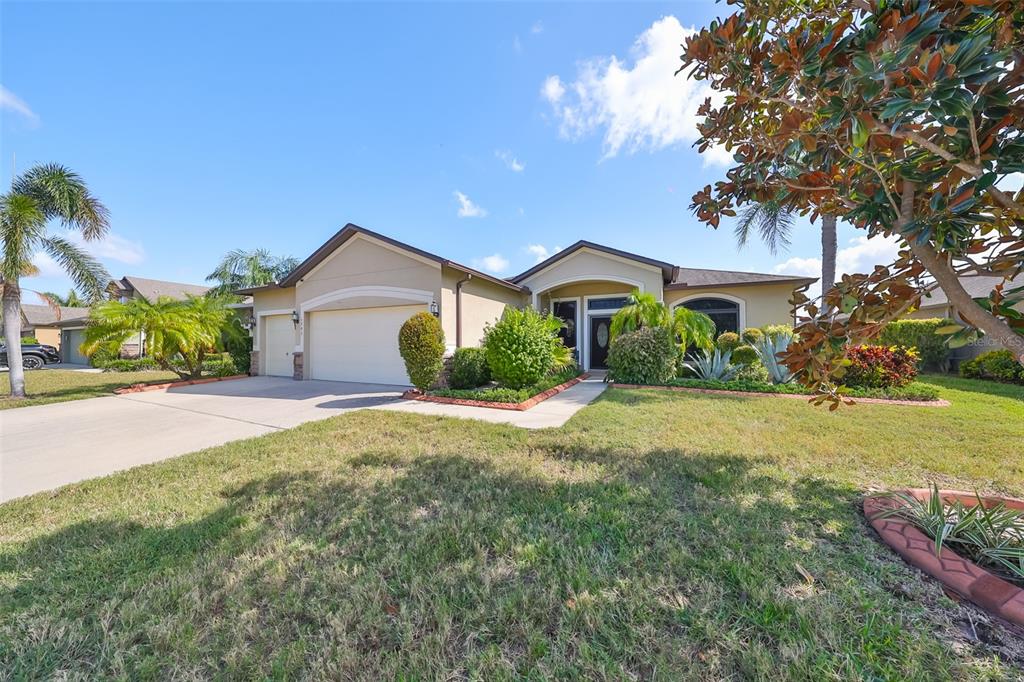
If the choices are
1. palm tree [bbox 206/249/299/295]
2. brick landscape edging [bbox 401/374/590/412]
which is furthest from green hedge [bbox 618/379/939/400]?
palm tree [bbox 206/249/299/295]

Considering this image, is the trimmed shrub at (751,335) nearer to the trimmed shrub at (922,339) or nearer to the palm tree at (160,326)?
the trimmed shrub at (922,339)

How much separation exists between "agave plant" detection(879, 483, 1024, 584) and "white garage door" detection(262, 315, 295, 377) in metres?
15.6

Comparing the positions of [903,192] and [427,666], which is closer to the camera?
[427,666]

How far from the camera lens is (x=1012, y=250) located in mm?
2268

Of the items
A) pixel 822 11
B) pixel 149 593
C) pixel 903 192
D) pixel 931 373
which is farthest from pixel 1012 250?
pixel 931 373

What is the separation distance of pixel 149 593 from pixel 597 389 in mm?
8761

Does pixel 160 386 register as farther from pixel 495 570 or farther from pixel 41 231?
pixel 495 570

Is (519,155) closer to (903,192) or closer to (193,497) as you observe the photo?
(903,192)

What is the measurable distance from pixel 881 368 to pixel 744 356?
2.84 m

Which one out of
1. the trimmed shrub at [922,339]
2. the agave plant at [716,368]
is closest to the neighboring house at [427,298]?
the agave plant at [716,368]

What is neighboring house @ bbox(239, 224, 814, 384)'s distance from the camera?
1066cm

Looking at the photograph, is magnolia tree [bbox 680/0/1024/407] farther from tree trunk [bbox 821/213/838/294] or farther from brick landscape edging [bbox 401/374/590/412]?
tree trunk [bbox 821/213/838/294]

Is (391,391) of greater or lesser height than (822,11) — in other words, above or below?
below

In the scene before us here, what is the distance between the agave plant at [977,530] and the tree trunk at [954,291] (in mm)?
1268
